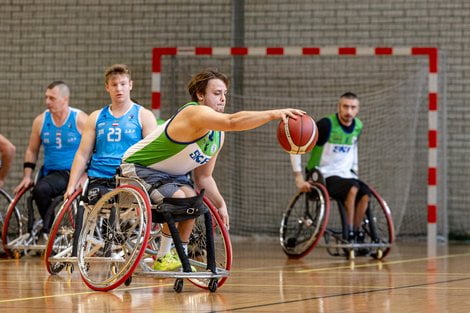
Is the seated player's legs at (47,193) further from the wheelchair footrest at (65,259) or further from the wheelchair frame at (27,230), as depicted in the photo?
the wheelchair footrest at (65,259)

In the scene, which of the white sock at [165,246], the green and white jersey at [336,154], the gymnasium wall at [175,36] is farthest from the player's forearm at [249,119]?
the gymnasium wall at [175,36]

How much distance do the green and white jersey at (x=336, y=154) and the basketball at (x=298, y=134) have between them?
3775 mm

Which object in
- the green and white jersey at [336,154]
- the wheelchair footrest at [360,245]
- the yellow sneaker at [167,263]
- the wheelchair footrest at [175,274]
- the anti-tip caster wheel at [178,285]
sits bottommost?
the wheelchair footrest at [360,245]

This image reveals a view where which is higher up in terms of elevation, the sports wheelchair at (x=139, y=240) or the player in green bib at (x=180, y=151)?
the player in green bib at (x=180, y=151)

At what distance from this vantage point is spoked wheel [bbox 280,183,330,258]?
8.05 metres

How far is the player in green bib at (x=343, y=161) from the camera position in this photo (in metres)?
8.43

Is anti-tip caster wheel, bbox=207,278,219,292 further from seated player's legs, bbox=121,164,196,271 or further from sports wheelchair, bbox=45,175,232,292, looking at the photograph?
seated player's legs, bbox=121,164,196,271

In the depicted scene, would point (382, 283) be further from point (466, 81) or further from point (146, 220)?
point (466, 81)

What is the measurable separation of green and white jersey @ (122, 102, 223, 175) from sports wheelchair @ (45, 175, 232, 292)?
0.47ft

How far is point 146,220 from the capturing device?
4891 mm

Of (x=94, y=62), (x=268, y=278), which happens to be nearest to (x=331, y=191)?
(x=268, y=278)

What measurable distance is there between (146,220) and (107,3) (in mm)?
7293

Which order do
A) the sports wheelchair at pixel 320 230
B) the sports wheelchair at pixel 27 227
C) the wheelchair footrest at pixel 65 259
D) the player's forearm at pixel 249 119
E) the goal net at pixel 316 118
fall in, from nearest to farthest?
1. the player's forearm at pixel 249 119
2. the wheelchair footrest at pixel 65 259
3. the sports wheelchair at pixel 27 227
4. the sports wheelchair at pixel 320 230
5. the goal net at pixel 316 118

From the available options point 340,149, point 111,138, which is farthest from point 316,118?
point 111,138
